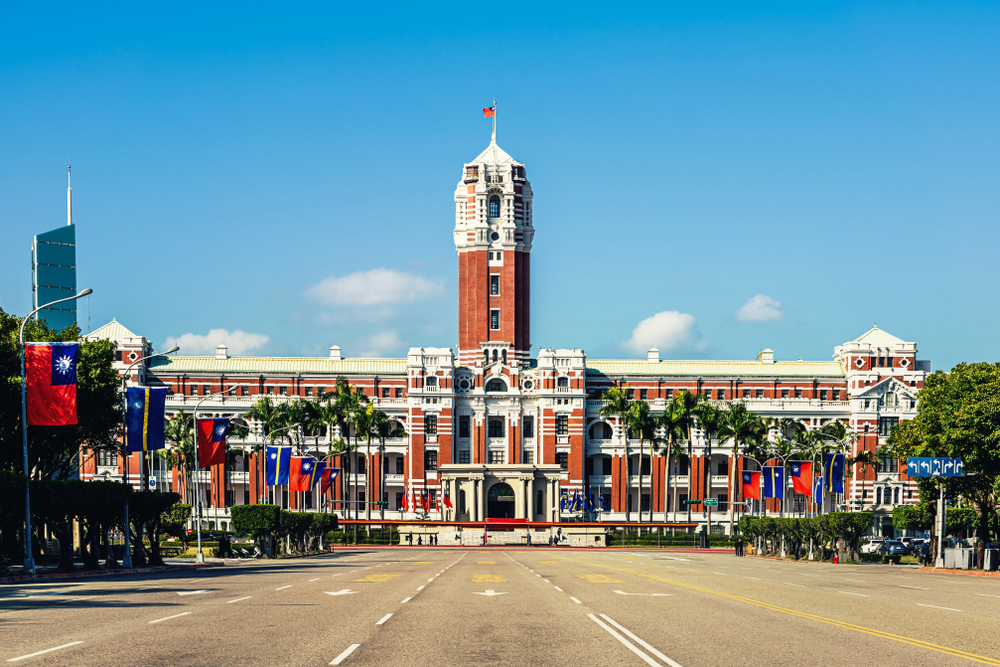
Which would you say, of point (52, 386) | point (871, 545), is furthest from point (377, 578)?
point (871, 545)

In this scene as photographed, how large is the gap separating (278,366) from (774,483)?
7189 cm

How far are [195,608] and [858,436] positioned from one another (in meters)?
110

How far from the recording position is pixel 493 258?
131125 mm

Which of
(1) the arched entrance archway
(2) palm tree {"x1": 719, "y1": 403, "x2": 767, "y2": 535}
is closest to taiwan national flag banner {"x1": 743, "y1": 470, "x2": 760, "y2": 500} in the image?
(2) palm tree {"x1": 719, "y1": 403, "x2": 767, "y2": 535}

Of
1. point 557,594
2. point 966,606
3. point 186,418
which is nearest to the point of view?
point 966,606

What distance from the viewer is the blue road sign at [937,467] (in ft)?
190

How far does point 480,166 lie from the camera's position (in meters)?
130

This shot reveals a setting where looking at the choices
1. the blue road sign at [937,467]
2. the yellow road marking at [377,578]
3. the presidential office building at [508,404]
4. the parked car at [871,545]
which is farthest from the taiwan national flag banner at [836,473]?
the presidential office building at [508,404]

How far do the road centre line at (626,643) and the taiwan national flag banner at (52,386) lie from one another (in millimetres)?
26317

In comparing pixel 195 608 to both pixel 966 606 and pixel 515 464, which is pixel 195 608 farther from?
pixel 515 464

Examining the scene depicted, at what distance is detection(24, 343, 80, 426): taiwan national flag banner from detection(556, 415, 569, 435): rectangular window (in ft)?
288

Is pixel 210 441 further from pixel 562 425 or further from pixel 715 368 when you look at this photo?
pixel 715 368

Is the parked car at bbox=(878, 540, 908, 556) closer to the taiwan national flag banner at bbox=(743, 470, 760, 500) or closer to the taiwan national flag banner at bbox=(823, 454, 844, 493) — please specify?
the taiwan national flag banner at bbox=(743, 470, 760, 500)

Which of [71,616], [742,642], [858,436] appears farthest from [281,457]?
[858,436]
